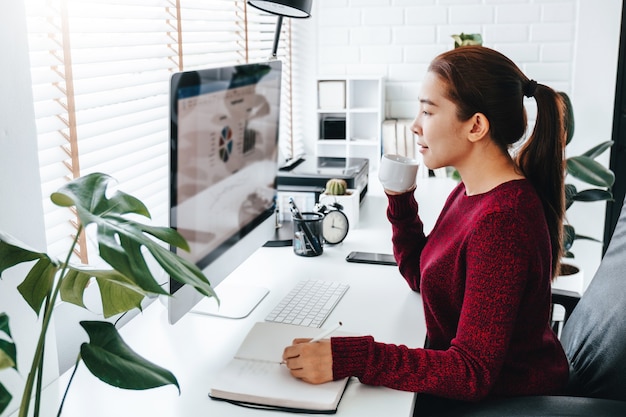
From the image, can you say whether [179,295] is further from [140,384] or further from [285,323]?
[140,384]

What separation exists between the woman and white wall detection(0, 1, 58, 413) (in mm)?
447

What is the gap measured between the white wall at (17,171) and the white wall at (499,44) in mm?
2475

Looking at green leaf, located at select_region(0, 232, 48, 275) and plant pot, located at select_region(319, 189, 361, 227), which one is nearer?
green leaf, located at select_region(0, 232, 48, 275)

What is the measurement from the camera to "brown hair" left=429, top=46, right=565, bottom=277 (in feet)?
4.36

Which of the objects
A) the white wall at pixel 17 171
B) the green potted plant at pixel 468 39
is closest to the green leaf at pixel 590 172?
the green potted plant at pixel 468 39

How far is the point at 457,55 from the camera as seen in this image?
1.35 m

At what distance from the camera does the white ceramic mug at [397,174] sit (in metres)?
1.71

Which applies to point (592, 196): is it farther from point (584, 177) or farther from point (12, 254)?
point (12, 254)

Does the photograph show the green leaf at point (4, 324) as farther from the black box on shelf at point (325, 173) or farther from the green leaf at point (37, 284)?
the black box on shelf at point (325, 173)

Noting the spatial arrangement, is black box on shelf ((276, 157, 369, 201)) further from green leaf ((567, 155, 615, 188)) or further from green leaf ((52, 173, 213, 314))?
green leaf ((52, 173, 213, 314))

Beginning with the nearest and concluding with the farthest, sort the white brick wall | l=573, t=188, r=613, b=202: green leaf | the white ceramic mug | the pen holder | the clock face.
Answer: the white ceramic mug
the pen holder
the clock face
l=573, t=188, r=613, b=202: green leaf
the white brick wall

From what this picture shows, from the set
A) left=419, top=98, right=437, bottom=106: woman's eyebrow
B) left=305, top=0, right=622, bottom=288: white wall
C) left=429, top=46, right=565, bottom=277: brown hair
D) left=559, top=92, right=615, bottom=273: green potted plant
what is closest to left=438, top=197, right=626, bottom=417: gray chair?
left=429, top=46, right=565, bottom=277: brown hair

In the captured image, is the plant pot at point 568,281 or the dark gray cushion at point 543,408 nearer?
the dark gray cushion at point 543,408

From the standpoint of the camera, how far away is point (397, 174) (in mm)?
1716
